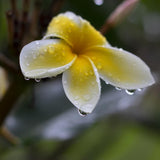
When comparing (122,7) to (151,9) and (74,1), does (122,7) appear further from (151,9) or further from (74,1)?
(151,9)

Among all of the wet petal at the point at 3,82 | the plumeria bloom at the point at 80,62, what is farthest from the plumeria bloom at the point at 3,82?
the plumeria bloom at the point at 80,62

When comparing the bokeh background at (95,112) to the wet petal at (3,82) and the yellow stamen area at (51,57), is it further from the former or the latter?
the yellow stamen area at (51,57)

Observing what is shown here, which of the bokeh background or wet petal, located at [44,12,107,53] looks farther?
the bokeh background

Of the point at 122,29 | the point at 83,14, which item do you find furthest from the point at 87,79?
the point at 122,29

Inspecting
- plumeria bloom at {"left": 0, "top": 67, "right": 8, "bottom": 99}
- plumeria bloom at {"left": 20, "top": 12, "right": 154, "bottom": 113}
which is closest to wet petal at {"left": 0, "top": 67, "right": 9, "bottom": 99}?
plumeria bloom at {"left": 0, "top": 67, "right": 8, "bottom": 99}

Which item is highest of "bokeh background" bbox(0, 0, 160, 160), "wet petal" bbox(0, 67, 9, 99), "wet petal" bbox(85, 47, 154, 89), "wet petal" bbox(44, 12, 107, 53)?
"wet petal" bbox(44, 12, 107, 53)

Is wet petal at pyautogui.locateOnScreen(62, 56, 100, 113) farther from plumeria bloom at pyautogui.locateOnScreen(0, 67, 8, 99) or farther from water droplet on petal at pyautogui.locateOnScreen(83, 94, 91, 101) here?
plumeria bloom at pyautogui.locateOnScreen(0, 67, 8, 99)

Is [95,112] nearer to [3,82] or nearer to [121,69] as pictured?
[3,82]

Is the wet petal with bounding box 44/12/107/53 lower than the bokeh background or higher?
higher
